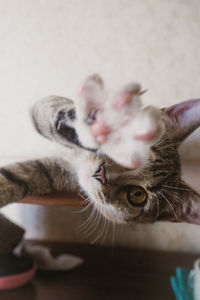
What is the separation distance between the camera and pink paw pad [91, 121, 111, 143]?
16.9 inches

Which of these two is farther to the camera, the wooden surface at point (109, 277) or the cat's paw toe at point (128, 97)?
the wooden surface at point (109, 277)

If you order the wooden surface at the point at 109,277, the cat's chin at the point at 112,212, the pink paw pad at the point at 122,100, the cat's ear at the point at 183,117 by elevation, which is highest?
the cat's ear at the point at 183,117

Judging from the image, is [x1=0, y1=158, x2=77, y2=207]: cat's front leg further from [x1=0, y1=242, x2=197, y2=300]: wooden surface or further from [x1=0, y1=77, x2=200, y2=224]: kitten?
[x1=0, y1=242, x2=197, y2=300]: wooden surface

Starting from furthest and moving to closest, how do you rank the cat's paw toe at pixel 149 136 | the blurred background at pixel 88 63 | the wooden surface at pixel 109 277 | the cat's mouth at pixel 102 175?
the blurred background at pixel 88 63 → the wooden surface at pixel 109 277 → the cat's mouth at pixel 102 175 → the cat's paw toe at pixel 149 136

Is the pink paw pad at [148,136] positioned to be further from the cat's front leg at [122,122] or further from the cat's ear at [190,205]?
the cat's ear at [190,205]

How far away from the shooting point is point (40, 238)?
1116 mm

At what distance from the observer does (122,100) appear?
16.2 inches

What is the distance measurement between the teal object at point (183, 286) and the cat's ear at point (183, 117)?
38 cm

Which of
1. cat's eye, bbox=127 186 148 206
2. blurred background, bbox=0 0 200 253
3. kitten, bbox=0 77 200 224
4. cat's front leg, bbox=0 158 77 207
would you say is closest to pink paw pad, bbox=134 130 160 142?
kitten, bbox=0 77 200 224

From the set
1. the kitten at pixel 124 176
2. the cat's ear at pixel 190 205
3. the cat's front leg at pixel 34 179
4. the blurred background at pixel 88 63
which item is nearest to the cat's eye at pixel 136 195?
the kitten at pixel 124 176

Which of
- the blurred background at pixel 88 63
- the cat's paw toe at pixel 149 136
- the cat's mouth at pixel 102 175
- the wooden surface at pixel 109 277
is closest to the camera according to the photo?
the cat's paw toe at pixel 149 136

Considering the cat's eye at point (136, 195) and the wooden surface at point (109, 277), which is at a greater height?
the cat's eye at point (136, 195)

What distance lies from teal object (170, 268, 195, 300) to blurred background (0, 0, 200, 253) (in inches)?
10.7

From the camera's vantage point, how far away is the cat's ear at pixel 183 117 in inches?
26.5
